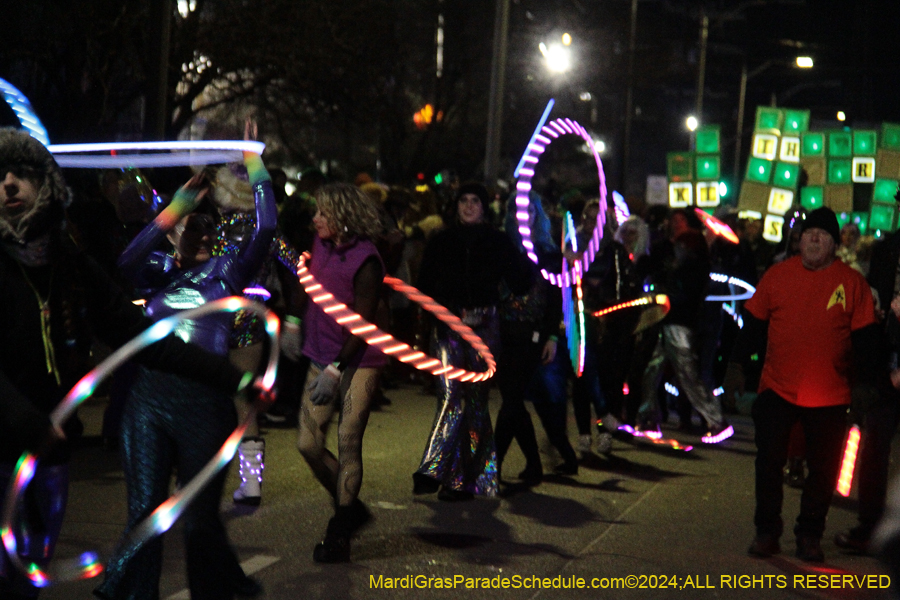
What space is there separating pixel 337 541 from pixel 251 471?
158cm

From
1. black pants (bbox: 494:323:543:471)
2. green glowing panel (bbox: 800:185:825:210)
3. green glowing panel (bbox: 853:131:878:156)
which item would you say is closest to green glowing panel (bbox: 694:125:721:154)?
green glowing panel (bbox: 800:185:825:210)

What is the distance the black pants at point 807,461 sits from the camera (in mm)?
6953

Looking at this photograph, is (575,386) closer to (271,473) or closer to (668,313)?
(668,313)

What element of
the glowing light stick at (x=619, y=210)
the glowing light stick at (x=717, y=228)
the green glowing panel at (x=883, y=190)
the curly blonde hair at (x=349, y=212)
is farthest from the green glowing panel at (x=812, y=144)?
the curly blonde hair at (x=349, y=212)

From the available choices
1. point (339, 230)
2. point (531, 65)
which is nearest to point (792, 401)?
point (339, 230)

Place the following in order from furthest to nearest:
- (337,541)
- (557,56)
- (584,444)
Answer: (557,56) < (584,444) < (337,541)

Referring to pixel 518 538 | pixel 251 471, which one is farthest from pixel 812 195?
pixel 251 471

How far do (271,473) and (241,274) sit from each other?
383 cm

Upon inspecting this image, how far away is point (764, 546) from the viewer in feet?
22.7

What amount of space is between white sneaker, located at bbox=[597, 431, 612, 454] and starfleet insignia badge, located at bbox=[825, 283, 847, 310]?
12.3ft

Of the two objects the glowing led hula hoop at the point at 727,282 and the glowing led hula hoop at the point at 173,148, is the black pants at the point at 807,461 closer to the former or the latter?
the glowing led hula hoop at the point at 173,148

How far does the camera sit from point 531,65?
117ft

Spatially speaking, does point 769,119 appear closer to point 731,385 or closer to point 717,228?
point 717,228

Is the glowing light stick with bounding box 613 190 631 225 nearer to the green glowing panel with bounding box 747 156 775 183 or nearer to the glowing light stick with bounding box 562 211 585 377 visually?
the glowing light stick with bounding box 562 211 585 377
